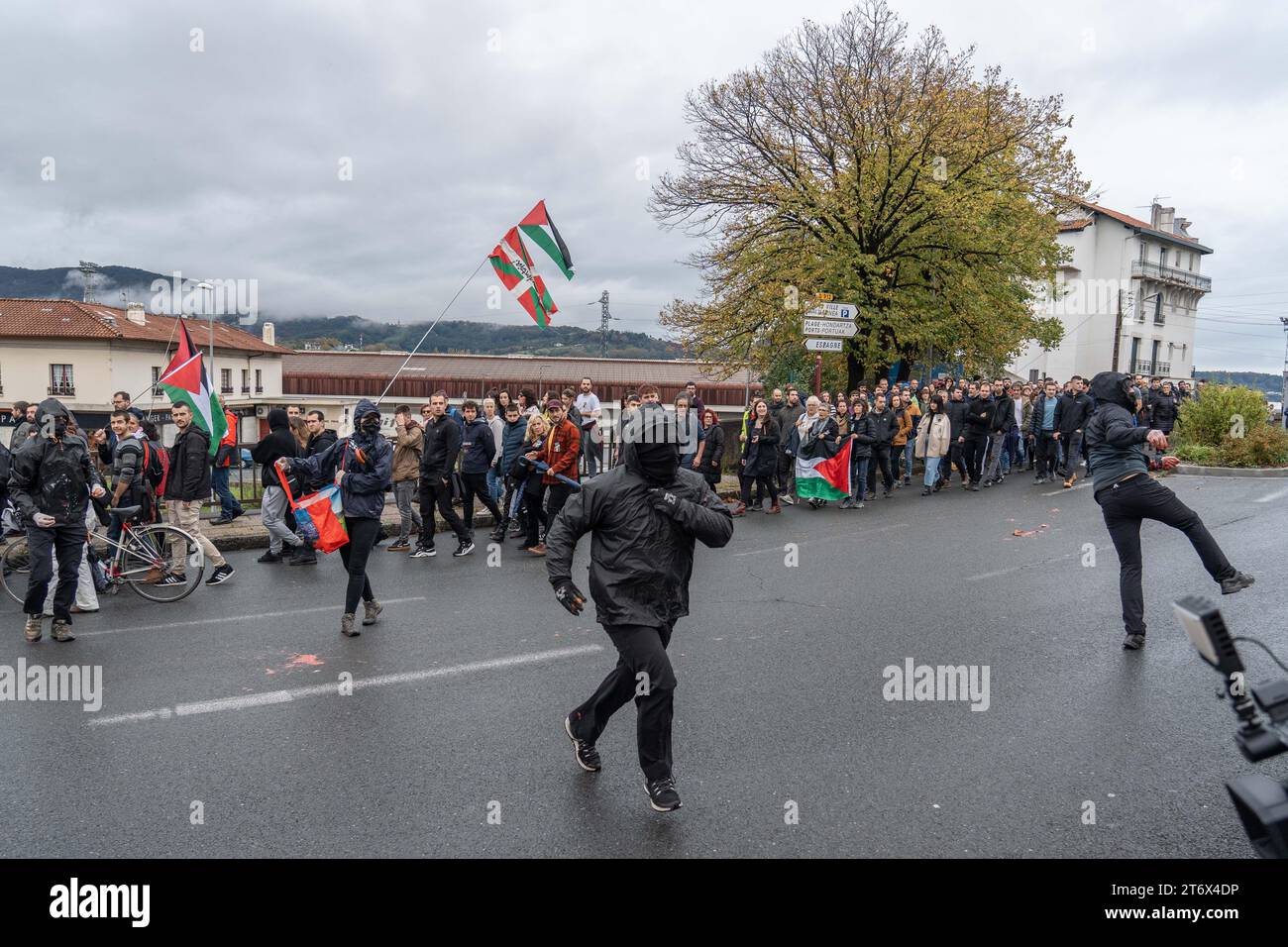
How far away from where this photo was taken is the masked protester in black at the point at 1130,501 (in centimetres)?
651

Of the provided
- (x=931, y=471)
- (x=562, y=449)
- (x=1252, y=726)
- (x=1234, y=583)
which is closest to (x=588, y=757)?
(x=1252, y=726)

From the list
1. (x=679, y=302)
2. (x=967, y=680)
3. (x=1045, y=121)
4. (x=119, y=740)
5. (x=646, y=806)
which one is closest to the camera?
(x=646, y=806)

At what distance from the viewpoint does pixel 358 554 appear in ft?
23.7

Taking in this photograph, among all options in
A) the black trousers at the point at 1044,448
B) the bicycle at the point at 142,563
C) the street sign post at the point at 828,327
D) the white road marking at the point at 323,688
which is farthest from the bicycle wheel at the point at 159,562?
the black trousers at the point at 1044,448

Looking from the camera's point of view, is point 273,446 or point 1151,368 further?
point 1151,368

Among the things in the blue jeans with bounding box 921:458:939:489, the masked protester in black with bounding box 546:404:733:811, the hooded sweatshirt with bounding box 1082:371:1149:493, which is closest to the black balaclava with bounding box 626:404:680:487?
the masked protester in black with bounding box 546:404:733:811

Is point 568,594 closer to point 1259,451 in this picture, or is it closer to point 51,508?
point 51,508

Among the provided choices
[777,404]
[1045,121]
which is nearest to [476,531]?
[777,404]

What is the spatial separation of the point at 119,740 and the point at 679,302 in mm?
23233

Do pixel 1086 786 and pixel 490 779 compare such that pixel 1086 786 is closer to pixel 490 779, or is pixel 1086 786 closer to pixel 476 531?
pixel 490 779

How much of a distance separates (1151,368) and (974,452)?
202 ft

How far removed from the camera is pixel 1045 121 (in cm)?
2473

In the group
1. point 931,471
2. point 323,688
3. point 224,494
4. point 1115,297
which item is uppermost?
point 1115,297

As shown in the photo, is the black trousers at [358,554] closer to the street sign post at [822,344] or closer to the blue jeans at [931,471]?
the street sign post at [822,344]
